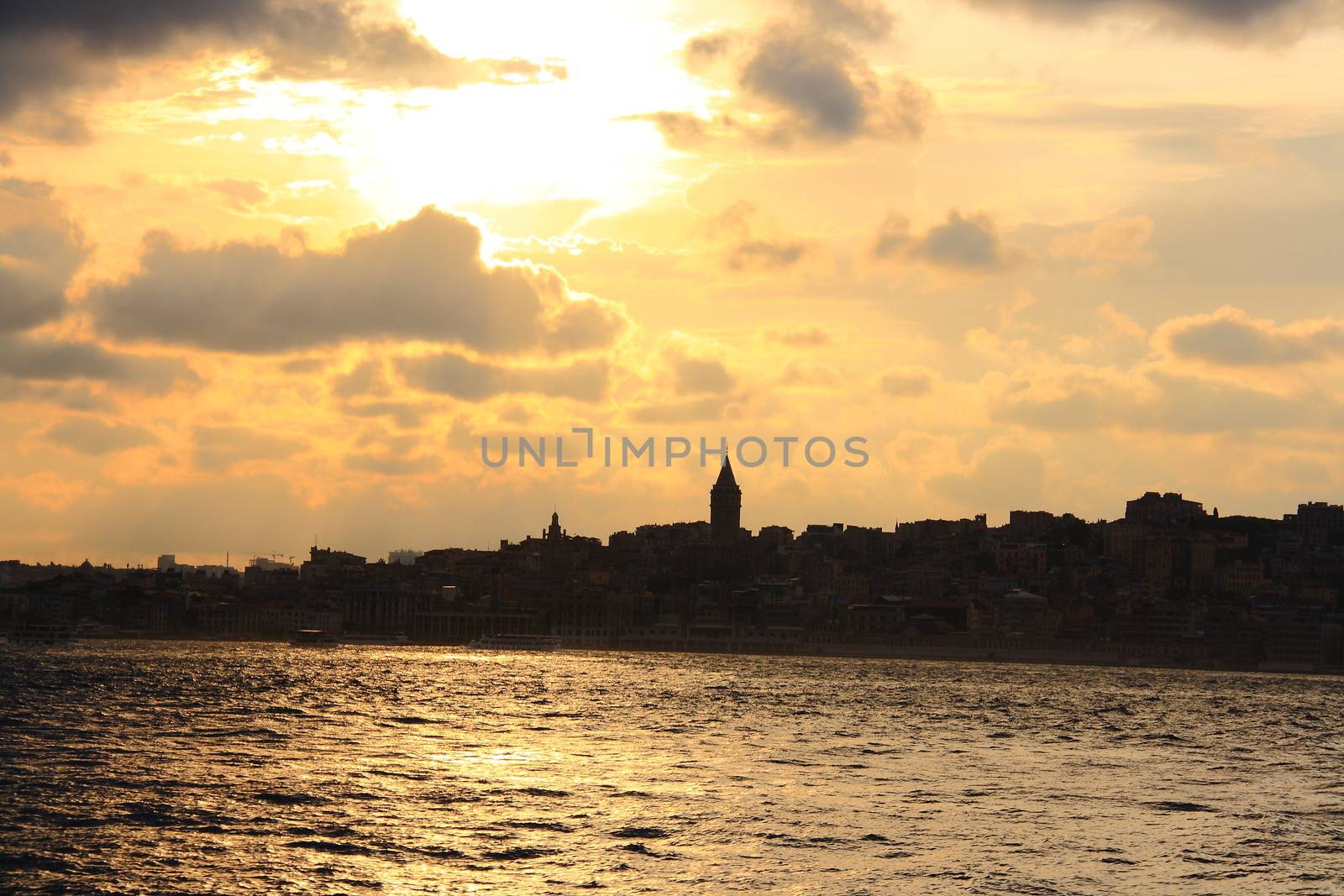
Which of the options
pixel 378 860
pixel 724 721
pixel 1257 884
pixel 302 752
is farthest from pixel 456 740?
pixel 1257 884

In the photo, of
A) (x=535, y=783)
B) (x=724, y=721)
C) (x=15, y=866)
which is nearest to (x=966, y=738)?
(x=724, y=721)

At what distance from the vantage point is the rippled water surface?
1453 inches

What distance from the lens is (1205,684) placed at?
621 ft

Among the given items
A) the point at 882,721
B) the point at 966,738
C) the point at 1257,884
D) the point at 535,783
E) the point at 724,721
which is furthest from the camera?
the point at 882,721

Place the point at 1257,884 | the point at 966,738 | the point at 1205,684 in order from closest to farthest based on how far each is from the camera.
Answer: the point at 1257,884 → the point at 966,738 → the point at 1205,684

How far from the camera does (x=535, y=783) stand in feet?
171

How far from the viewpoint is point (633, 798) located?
49094 mm

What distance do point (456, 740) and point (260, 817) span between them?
83.2ft

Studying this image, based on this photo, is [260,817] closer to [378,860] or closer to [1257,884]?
[378,860]

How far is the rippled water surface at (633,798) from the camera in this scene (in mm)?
36906

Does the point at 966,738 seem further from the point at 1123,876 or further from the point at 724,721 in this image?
the point at 1123,876

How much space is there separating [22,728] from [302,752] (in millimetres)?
13827

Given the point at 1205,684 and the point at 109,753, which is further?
the point at 1205,684

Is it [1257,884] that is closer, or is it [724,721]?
[1257,884]
